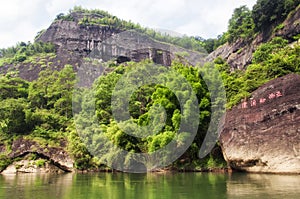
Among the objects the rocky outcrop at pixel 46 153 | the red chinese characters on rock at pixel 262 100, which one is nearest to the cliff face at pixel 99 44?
the rocky outcrop at pixel 46 153

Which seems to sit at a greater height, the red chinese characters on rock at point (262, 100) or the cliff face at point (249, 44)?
the cliff face at point (249, 44)

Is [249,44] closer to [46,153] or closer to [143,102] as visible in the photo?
[143,102]

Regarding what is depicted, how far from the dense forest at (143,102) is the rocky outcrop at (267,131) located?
154 centimetres

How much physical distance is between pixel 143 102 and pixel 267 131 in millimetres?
16853

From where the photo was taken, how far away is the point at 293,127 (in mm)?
15203

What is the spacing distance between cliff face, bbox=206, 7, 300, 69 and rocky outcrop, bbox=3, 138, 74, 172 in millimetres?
24452

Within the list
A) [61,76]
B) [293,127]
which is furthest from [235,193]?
[61,76]

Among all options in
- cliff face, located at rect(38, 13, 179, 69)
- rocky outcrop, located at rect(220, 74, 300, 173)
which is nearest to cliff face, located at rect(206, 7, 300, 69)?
cliff face, located at rect(38, 13, 179, 69)

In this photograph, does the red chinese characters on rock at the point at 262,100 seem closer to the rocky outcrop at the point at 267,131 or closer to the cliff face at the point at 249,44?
the rocky outcrop at the point at 267,131

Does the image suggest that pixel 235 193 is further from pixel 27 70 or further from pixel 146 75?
pixel 27 70

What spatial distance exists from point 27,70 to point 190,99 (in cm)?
4582

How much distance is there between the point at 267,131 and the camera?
16.5 metres

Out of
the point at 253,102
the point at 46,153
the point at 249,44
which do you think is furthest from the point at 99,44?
the point at 253,102

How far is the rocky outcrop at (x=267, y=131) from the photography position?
15211 millimetres
